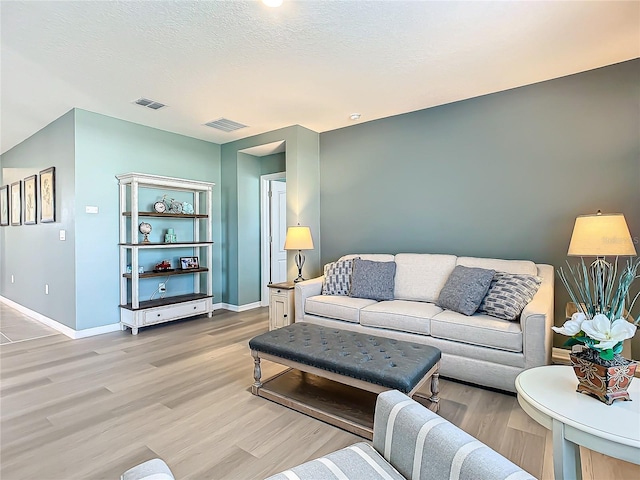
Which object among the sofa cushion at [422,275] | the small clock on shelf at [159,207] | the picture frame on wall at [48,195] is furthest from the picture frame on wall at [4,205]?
the sofa cushion at [422,275]

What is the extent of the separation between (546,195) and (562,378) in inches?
86.6

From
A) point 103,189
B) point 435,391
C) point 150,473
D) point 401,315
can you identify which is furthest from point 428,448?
point 103,189

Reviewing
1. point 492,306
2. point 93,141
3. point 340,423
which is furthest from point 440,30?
point 93,141

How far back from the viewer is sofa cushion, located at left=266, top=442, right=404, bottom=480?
109 centimetres

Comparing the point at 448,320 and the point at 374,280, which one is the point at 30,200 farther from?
the point at 448,320

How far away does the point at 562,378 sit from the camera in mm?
1538

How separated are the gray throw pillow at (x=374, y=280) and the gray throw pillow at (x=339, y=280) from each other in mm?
96

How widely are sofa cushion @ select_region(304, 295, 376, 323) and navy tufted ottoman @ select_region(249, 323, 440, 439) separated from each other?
56 cm

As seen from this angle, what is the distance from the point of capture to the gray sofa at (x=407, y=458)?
3.00 ft

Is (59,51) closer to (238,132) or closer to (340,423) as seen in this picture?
(238,132)

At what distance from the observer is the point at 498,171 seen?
11.2 feet

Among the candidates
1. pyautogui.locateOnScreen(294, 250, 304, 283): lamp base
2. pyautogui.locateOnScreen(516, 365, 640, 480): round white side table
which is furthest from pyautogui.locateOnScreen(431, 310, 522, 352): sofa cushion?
pyautogui.locateOnScreen(294, 250, 304, 283): lamp base

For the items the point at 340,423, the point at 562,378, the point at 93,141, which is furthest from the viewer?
the point at 93,141

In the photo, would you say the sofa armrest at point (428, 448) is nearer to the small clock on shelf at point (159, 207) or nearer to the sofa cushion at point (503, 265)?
the sofa cushion at point (503, 265)
